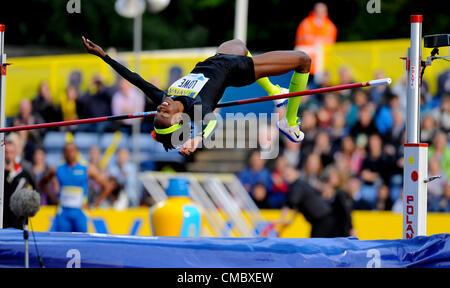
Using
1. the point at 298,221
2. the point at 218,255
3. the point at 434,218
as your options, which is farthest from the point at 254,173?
the point at 218,255

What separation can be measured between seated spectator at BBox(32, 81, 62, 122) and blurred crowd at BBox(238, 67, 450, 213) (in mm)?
3679

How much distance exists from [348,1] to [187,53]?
16.4ft

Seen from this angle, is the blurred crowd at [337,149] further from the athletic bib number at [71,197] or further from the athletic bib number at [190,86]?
the athletic bib number at [190,86]

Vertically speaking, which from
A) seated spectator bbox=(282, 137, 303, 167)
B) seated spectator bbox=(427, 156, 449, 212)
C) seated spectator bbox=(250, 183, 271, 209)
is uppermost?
seated spectator bbox=(282, 137, 303, 167)

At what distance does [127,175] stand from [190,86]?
6.77 m

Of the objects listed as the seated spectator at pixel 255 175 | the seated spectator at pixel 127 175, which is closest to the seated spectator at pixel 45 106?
the seated spectator at pixel 127 175

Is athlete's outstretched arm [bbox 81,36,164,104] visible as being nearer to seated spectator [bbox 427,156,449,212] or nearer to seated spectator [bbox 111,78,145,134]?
seated spectator [bbox 427,156,449,212]

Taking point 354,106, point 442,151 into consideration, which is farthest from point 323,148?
point 442,151

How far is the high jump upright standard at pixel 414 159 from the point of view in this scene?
671cm

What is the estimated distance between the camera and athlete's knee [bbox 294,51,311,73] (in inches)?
283

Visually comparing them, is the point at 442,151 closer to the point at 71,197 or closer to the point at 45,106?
the point at 71,197

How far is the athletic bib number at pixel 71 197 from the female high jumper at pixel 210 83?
151 inches

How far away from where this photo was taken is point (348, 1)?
59.8 feet

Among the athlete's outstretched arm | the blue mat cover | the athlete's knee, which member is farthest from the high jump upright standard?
the athlete's outstretched arm
